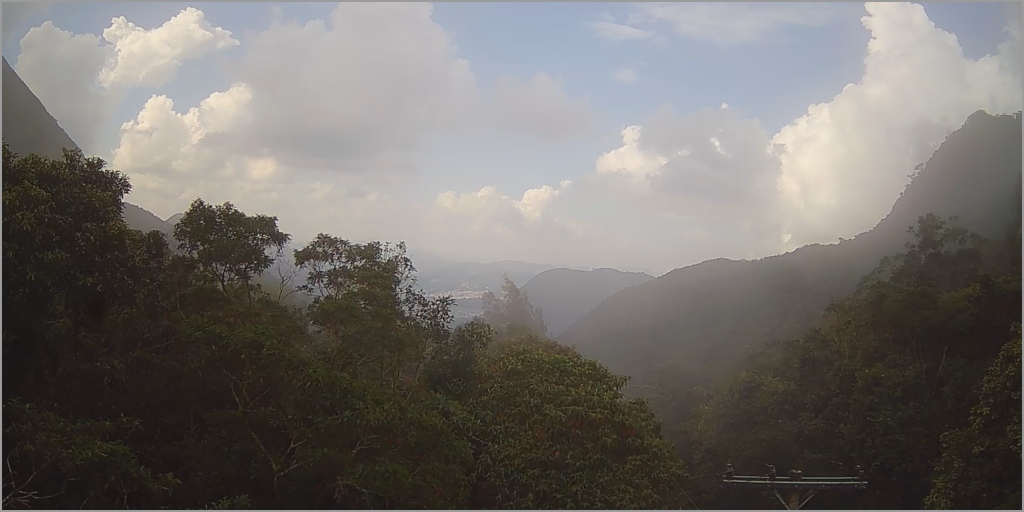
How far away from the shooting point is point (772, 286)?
20.7 feet

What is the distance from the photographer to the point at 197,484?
442 centimetres

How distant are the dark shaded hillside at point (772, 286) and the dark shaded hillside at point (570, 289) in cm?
13

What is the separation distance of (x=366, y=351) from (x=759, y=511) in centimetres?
308

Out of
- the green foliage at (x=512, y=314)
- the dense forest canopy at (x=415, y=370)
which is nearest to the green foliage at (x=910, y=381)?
the dense forest canopy at (x=415, y=370)

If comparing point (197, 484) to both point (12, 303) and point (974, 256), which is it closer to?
point (12, 303)

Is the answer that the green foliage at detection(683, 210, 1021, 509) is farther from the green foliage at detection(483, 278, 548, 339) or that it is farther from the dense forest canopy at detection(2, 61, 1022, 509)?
the green foliage at detection(483, 278, 548, 339)

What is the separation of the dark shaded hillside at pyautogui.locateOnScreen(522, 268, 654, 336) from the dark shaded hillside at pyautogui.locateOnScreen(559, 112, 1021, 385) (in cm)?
13

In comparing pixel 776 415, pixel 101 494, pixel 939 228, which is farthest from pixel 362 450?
pixel 939 228

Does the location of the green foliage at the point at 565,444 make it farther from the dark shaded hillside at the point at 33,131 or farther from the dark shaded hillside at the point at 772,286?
the dark shaded hillside at the point at 33,131

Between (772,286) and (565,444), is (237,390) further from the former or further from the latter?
(772,286)

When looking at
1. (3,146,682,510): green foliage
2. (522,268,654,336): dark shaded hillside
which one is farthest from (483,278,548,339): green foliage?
(3,146,682,510): green foliage

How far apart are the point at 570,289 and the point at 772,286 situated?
6.53 feet

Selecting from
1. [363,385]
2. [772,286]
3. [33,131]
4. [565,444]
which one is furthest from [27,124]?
[772,286]

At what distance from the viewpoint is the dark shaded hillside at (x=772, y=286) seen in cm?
527
